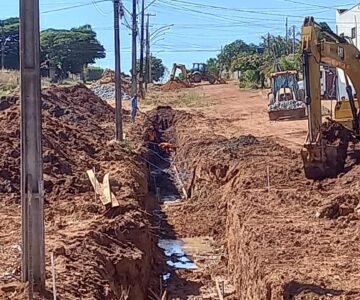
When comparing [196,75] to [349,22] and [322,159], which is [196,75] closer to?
[349,22]

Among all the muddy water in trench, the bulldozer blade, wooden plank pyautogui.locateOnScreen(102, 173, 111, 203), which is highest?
the bulldozer blade

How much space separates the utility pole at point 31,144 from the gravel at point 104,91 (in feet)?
161

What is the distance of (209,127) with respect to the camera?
3134cm

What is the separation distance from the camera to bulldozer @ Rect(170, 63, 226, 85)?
71.2 meters

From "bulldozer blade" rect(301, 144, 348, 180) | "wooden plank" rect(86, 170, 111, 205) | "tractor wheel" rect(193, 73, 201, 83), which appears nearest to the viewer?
"wooden plank" rect(86, 170, 111, 205)

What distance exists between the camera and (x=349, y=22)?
41.3 m

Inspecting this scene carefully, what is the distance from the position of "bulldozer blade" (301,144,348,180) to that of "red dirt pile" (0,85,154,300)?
11.5ft

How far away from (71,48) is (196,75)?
42.4 feet

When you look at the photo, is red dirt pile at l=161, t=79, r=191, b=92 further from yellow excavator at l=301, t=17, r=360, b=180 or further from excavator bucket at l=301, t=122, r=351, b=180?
excavator bucket at l=301, t=122, r=351, b=180

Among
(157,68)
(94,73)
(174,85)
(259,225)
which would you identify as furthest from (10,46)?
(259,225)

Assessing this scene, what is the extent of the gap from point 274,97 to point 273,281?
88.3 feet

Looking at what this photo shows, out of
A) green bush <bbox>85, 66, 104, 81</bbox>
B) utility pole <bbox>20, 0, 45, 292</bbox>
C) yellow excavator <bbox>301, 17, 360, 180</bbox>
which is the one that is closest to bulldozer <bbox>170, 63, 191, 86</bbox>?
green bush <bbox>85, 66, 104, 81</bbox>

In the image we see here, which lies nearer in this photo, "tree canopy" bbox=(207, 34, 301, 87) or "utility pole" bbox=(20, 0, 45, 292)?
"utility pole" bbox=(20, 0, 45, 292)

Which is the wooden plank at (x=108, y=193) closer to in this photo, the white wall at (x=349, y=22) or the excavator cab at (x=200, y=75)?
the white wall at (x=349, y=22)
